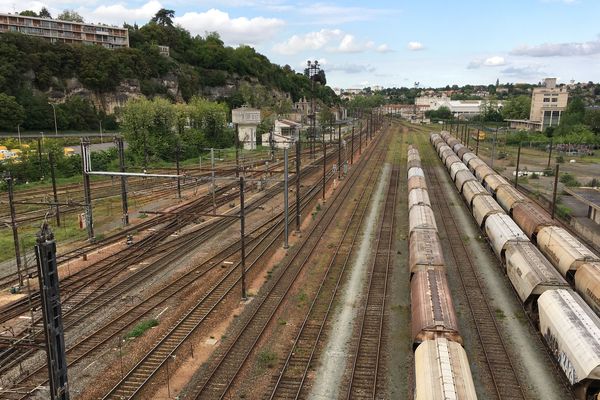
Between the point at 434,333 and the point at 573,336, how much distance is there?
4970 mm

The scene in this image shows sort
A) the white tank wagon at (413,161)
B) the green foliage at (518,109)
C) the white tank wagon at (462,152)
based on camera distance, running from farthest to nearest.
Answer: the green foliage at (518,109) < the white tank wagon at (462,152) < the white tank wagon at (413,161)

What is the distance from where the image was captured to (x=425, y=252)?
2453 centimetres

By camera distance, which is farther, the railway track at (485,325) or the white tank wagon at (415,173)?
the white tank wagon at (415,173)

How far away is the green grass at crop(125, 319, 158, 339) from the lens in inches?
821

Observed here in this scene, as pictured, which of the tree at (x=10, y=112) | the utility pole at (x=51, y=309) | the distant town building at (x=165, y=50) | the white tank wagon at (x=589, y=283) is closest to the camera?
the utility pole at (x=51, y=309)

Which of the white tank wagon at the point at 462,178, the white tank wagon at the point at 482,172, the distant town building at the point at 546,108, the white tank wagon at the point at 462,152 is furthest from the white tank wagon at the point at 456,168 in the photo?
the distant town building at the point at 546,108

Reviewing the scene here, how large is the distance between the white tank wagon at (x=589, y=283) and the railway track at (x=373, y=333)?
932cm

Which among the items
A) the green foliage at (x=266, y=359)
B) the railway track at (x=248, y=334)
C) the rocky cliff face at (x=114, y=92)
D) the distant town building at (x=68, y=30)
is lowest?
the green foliage at (x=266, y=359)

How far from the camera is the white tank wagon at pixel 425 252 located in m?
23.0

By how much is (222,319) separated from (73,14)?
655 ft

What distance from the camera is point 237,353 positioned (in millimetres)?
A: 19625

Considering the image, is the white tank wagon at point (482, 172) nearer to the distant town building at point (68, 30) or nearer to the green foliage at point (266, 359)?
the green foliage at point (266, 359)

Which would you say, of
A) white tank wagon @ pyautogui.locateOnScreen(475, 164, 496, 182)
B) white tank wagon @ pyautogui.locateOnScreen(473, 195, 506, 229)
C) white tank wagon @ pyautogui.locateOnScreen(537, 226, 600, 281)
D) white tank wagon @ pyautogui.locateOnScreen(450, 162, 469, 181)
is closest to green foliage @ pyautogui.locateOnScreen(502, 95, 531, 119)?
white tank wagon @ pyautogui.locateOnScreen(450, 162, 469, 181)

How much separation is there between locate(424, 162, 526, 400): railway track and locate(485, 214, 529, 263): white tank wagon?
6.59 ft
